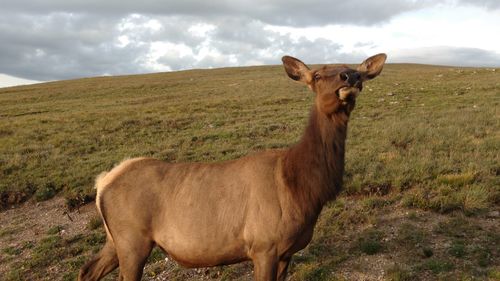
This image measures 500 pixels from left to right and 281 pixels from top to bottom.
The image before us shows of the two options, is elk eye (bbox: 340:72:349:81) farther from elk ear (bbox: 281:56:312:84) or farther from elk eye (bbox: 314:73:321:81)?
elk ear (bbox: 281:56:312:84)

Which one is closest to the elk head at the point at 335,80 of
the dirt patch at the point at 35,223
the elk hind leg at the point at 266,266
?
the elk hind leg at the point at 266,266

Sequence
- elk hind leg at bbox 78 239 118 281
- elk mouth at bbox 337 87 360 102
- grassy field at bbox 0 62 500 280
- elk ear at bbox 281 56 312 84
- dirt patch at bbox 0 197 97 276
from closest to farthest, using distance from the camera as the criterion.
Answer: elk mouth at bbox 337 87 360 102, elk ear at bbox 281 56 312 84, elk hind leg at bbox 78 239 118 281, grassy field at bbox 0 62 500 280, dirt patch at bbox 0 197 97 276

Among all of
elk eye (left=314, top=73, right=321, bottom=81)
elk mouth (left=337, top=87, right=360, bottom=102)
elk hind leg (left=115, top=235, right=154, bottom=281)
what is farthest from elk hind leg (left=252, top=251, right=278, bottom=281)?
elk eye (left=314, top=73, right=321, bottom=81)

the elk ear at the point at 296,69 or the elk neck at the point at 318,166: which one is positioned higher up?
the elk ear at the point at 296,69

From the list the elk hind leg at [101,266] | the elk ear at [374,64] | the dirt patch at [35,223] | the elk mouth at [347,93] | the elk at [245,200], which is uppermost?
the elk ear at [374,64]

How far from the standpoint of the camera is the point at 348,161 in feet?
38.1

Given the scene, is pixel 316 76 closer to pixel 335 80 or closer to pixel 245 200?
pixel 335 80

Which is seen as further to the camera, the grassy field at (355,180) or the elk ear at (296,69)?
the grassy field at (355,180)

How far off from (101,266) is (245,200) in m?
2.33

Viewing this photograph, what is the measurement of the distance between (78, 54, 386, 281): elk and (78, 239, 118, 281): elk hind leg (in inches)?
A: 19.0

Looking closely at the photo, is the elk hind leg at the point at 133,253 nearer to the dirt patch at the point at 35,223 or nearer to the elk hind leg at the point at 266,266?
the elk hind leg at the point at 266,266

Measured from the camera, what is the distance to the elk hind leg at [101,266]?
5922mm

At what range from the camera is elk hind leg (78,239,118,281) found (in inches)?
233

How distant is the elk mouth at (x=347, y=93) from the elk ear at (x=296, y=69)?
0.73 m
